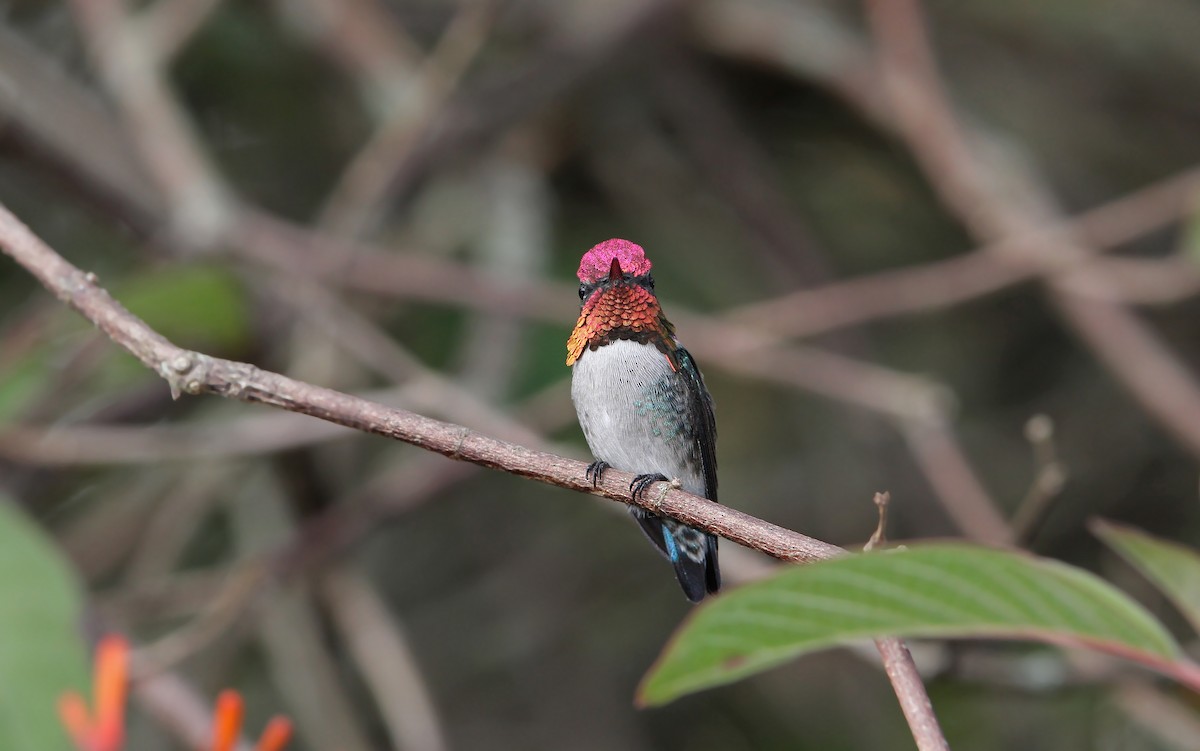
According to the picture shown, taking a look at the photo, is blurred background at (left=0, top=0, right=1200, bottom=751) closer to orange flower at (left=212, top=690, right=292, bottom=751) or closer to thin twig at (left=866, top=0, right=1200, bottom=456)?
thin twig at (left=866, top=0, right=1200, bottom=456)

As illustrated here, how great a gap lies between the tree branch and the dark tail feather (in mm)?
566

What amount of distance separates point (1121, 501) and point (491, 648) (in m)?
2.29

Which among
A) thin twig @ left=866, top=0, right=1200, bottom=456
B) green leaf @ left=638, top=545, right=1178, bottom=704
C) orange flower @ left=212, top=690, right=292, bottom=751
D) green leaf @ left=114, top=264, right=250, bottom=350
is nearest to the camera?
green leaf @ left=638, top=545, right=1178, bottom=704

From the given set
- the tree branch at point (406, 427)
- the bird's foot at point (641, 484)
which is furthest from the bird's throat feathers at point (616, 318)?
the tree branch at point (406, 427)

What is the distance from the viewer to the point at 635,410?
172 centimetres

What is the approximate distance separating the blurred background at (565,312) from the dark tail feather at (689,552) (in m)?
0.79

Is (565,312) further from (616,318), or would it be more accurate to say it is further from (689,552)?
(616,318)

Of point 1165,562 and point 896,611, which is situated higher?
point 1165,562

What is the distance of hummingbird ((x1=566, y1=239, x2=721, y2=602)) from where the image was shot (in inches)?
60.9

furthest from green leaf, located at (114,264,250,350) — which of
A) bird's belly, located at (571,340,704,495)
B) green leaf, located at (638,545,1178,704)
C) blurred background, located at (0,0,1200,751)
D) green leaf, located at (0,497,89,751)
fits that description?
green leaf, located at (638,545,1178,704)

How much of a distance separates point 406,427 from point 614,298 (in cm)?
47

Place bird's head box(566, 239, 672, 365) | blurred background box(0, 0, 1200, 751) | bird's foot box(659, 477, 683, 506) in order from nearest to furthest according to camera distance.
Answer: bird's foot box(659, 477, 683, 506), bird's head box(566, 239, 672, 365), blurred background box(0, 0, 1200, 751)

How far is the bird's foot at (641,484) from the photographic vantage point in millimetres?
1435

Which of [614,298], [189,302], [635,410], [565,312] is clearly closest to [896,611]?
[614,298]
